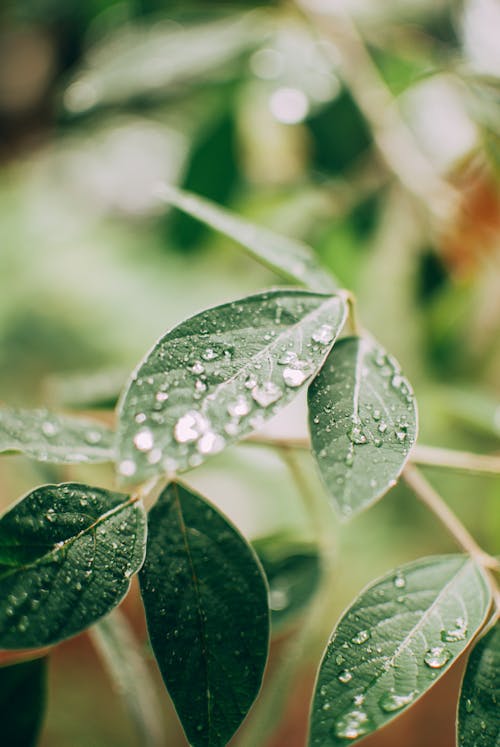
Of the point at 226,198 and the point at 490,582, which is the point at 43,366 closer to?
the point at 226,198

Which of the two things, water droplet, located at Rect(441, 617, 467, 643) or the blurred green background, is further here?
the blurred green background

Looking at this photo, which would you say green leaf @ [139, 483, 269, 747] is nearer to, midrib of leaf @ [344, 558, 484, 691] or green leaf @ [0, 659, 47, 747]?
midrib of leaf @ [344, 558, 484, 691]

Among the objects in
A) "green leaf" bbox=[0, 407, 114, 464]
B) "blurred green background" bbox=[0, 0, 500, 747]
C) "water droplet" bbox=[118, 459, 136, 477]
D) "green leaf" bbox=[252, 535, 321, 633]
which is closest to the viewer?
"water droplet" bbox=[118, 459, 136, 477]

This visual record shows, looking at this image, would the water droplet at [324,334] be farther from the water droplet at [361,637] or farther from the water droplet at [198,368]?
the water droplet at [361,637]

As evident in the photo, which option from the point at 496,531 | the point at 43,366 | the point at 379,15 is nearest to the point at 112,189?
the point at 43,366

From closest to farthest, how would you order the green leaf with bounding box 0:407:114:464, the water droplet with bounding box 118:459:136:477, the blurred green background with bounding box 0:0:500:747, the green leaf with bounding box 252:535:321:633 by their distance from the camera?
the water droplet with bounding box 118:459:136:477 → the green leaf with bounding box 0:407:114:464 → the green leaf with bounding box 252:535:321:633 → the blurred green background with bounding box 0:0:500:747

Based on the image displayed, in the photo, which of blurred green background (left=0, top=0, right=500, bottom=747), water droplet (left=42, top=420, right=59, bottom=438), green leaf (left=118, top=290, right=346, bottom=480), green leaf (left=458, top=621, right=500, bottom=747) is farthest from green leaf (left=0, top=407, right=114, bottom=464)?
green leaf (left=458, top=621, right=500, bottom=747)

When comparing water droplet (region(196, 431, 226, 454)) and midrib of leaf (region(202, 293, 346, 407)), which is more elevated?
midrib of leaf (region(202, 293, 346, 407))
